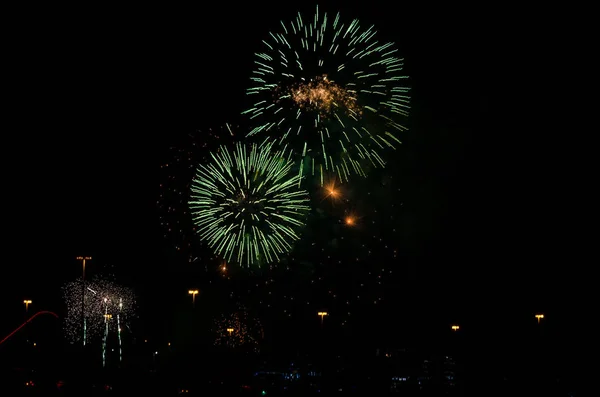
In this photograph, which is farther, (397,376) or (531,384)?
(397,376)

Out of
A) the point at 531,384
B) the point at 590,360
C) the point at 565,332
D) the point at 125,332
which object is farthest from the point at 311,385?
the point at 125,332

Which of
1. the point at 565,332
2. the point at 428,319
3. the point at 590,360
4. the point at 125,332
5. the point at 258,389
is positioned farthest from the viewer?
the point at 125,332

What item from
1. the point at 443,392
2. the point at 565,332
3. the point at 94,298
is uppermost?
the point at 94,298

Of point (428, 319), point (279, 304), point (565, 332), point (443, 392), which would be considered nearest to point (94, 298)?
point (279, 304)

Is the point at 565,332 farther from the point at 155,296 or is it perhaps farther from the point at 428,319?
the point at 155,296

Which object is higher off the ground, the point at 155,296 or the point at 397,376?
the point at 155,296

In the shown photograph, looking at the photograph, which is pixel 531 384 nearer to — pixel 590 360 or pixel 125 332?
pixel 590 360

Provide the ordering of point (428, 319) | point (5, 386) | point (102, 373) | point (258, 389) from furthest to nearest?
point (428, 319) → point (102, 373) → point (258, 389) → point (5, 386)
